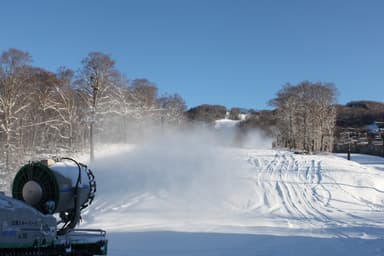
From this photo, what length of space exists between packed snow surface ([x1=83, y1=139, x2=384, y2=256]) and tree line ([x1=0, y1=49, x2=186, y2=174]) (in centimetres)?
653

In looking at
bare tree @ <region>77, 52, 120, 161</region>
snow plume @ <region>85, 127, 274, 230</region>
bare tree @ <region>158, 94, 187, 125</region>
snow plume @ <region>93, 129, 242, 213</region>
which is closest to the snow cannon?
snow plume @ <region>85, 127, 274, 230</region>

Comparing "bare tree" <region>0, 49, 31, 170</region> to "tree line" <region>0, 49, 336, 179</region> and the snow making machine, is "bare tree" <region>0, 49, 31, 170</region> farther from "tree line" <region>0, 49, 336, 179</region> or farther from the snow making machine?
the snow making machine

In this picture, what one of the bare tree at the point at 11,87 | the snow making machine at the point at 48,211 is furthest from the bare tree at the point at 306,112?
the snow making machine at the point at 48,211

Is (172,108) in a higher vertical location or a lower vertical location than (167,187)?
higher

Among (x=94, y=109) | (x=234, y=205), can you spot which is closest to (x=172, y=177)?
(x=234, y=205)

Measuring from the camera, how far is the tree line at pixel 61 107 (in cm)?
3083

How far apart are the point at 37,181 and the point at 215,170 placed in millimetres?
18516

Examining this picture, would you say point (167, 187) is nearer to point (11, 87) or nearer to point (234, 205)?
point (234, 205)

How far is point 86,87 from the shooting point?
34.4 meters

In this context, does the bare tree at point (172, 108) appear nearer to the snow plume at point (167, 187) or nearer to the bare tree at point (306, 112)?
the bare tree at point (306, 112)

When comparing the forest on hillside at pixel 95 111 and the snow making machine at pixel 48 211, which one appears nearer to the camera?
the snow making machine at pixel 48 211

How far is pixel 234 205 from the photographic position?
58.6 feet

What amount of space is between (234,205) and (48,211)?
42.5 feet

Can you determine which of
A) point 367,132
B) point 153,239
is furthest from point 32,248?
point 367,132
